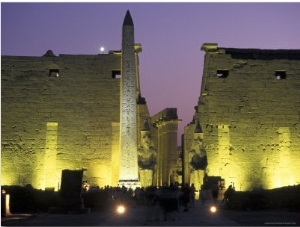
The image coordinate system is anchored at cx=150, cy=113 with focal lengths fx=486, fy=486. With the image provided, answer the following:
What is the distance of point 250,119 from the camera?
18656 mm

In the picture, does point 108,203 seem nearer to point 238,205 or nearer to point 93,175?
point 238,205

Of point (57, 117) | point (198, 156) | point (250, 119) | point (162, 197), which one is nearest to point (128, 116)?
point (198, 156)

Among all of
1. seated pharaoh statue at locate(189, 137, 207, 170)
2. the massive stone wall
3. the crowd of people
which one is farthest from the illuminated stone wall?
the crowd of people

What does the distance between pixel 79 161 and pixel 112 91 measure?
9.65 feet

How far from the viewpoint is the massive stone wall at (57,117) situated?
17875 millimetres

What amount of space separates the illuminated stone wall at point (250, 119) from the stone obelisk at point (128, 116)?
3.85m

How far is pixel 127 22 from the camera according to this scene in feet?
53.1

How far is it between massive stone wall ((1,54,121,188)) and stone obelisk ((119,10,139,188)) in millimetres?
2627

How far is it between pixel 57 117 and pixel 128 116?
4125 mm

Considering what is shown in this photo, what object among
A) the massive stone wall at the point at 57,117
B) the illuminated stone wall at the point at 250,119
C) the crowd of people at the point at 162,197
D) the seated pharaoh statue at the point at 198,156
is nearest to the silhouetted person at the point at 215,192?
the crowd of people at the point at 162,197

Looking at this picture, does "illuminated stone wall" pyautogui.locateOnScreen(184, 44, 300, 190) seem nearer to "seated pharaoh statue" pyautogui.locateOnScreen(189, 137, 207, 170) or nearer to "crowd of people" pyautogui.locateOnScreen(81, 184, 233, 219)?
"seated pharaoh statue" pyautogui.locateOnScreen(189, 137, 207, 170)

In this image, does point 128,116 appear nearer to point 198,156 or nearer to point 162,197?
point 198,156

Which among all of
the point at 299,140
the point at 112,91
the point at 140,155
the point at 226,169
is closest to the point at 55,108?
the point at 112,91

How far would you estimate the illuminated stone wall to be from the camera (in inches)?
712
